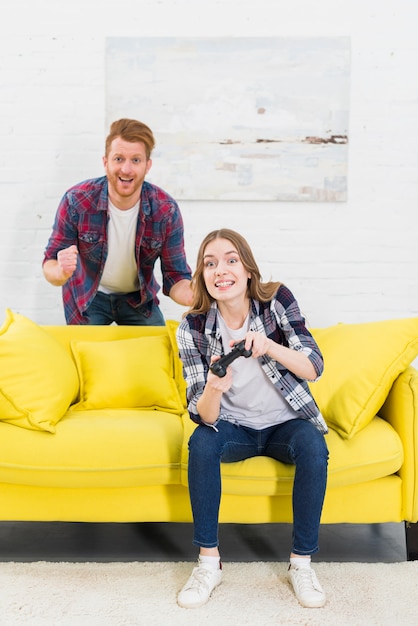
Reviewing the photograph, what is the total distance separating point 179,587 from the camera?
2.04 metres

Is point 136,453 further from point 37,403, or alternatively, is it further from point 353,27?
point 353,27

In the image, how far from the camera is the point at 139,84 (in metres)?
3.57

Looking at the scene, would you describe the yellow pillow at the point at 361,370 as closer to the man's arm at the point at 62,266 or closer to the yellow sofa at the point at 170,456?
the yellow sofa at the point at 170,456

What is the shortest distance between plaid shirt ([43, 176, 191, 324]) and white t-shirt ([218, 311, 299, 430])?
0.87 m

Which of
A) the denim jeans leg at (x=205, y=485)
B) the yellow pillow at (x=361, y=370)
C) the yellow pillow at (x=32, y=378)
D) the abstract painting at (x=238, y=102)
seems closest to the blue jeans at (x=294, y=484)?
the denim jeans leg at (x=205, y=485)

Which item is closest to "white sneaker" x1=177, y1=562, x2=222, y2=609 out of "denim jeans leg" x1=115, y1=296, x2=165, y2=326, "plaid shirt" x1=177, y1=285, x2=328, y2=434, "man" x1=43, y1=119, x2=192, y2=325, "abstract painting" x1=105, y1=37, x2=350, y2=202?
"plaid shirt" x1=177, y1=285, x2=328, y2=434

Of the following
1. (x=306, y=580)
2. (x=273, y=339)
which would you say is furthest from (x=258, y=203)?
(x=306, y=580)

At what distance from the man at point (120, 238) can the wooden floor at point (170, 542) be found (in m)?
0.89

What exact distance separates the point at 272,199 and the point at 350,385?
4.83 feet

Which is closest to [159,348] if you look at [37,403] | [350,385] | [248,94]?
[37,403]

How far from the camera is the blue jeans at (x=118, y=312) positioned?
3119 mm

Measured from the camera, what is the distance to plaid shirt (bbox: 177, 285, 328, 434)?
2.17 m

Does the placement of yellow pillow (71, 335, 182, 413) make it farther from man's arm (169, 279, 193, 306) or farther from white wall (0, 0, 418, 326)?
white wall (0, 0, 418, 326)

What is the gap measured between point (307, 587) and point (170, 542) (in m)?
0.64
